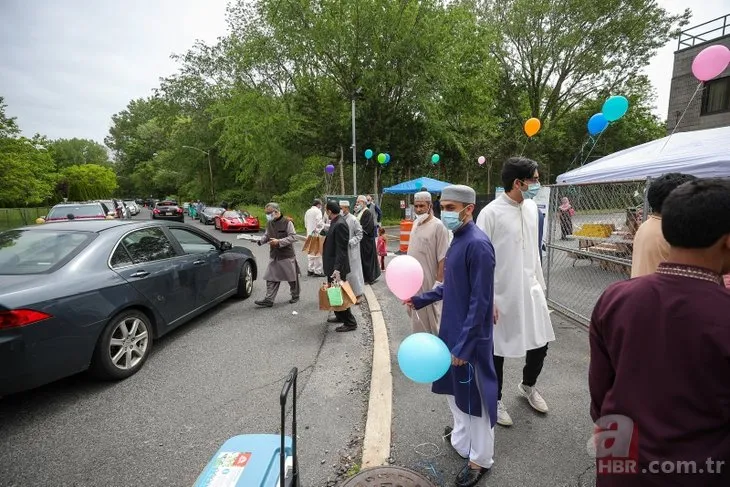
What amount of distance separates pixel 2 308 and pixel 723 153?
8.19m

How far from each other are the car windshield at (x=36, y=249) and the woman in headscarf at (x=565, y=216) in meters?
6.95

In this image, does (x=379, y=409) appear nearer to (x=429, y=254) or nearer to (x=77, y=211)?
(x=429, y=254)

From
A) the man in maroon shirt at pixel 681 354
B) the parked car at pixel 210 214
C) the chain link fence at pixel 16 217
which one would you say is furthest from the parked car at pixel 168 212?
the man in maroon shirt at pixel 681 354

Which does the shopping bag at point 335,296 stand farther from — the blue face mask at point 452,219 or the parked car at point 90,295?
the blue face mask at point 452,219

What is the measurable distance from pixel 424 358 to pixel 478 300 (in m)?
0.47

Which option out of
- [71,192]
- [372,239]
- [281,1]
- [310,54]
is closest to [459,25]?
[310,54]

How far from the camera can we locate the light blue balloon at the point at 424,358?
2.11m

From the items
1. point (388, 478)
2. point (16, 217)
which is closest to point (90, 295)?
point (388, 478)

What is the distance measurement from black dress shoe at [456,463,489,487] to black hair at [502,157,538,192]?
200cm

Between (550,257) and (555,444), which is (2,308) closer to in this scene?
(555,444)

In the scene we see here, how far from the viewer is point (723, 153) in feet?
16.0

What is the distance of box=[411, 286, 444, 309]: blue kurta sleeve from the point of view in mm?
2586

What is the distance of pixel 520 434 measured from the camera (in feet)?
8.95

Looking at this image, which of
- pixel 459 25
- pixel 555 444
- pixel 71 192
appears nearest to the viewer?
pixel 555 444
